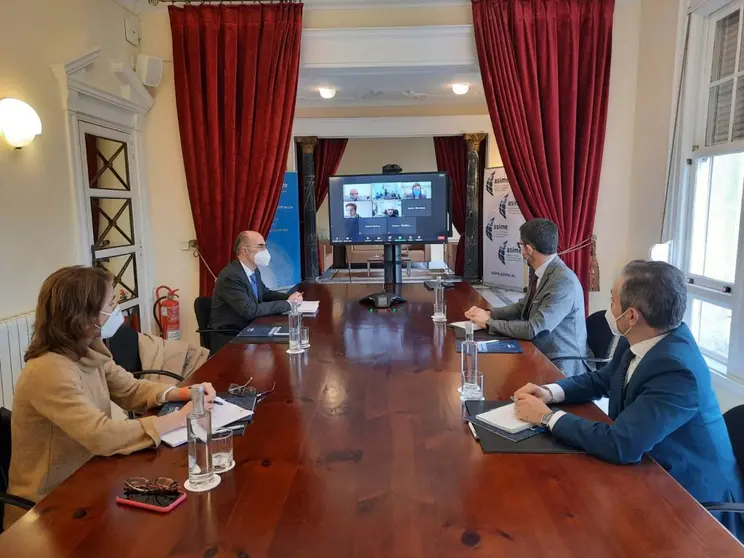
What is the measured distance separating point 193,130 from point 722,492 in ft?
11.6

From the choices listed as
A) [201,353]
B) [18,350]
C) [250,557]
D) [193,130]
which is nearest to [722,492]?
[250,557]

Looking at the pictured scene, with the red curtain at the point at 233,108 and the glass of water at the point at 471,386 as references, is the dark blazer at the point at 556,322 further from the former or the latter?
the red curtain at the point at 233,108

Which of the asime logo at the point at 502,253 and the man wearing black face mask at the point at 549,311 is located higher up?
the man wearing black face mask at the point at 549,311

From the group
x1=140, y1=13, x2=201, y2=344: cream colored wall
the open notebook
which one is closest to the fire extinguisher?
x1=140, y1=13, x2=201, y2=344: cream colored wall

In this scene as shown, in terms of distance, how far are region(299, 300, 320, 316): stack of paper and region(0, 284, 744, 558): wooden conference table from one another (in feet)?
4.21

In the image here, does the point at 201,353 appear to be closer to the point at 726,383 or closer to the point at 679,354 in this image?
the point at 679,354

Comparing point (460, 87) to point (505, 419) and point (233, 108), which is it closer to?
point (233, 108)

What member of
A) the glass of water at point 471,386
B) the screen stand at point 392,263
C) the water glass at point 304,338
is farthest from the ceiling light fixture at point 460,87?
the glass of water at point 471,386

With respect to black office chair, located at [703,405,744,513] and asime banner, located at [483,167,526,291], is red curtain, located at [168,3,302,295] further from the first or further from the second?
asime banner, located at [483,167,526,291]

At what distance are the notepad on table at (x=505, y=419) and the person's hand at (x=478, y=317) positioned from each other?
39.5 inches

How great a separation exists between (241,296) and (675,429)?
7.24 ft

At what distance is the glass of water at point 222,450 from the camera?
1.22 m

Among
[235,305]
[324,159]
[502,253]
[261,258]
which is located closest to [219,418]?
[235,305]

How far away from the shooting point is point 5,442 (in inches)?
59.5
